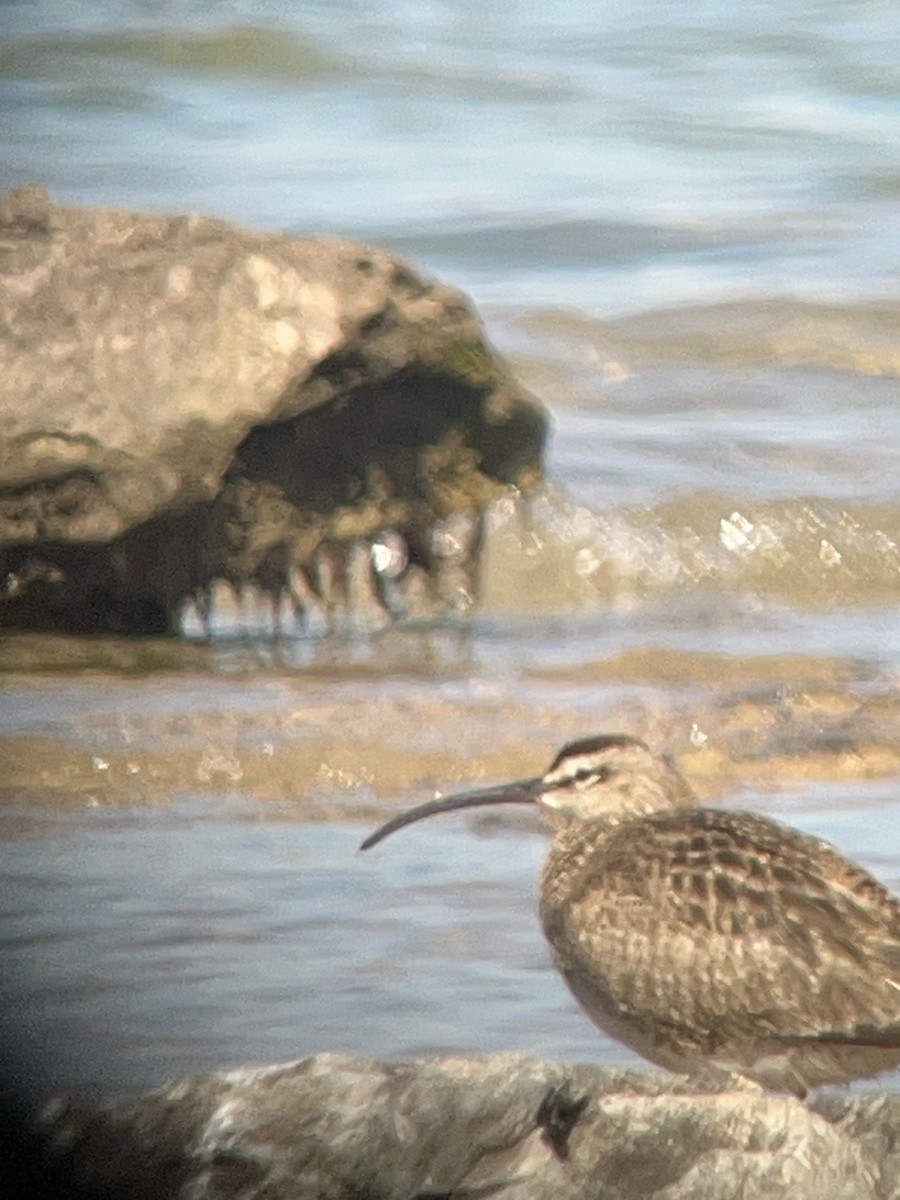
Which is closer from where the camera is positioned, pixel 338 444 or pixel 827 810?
pixel 827 810

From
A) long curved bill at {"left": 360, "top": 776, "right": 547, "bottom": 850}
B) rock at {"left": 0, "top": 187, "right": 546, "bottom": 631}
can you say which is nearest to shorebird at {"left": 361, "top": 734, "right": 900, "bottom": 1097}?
long curved bill at {"left": 360, "top": 776, "right": 547, "bottom": 850}

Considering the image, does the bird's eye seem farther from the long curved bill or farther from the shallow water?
the shallow water

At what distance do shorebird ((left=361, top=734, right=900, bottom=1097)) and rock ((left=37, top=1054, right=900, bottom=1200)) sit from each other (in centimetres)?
40

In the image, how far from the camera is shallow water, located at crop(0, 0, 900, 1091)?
17.8 feet

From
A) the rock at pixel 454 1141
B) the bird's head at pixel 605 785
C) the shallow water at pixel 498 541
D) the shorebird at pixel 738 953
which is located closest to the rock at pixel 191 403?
the shallow water at pixel 498 541

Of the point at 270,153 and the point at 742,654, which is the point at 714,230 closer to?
the point at 270,153

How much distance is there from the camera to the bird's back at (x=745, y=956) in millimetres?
4402

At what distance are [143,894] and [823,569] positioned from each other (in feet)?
15.3

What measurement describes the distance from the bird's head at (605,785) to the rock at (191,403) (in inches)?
121

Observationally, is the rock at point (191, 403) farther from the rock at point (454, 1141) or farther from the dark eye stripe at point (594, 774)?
the rock at point (454, 1141)

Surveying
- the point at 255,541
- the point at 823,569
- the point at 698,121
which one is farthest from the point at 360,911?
the point at 698,121

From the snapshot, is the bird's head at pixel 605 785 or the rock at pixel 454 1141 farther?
the bird's head at pixel 605 785

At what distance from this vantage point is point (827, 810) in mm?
6594

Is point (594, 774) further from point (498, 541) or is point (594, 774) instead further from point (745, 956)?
point (498, 541)
